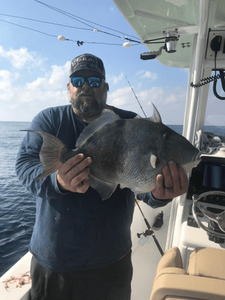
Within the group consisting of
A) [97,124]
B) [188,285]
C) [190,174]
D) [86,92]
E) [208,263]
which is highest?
[86,92]

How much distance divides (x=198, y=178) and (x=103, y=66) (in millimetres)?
2020

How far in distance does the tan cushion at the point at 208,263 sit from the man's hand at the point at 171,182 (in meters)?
0.64

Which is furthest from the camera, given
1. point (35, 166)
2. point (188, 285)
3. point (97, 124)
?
point (35, 166)

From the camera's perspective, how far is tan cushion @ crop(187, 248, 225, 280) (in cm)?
149

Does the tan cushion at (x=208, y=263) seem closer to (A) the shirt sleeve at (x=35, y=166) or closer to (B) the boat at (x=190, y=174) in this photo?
(B) the boat at (x=190, y=174)

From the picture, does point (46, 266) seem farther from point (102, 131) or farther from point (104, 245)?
point (102, 131)

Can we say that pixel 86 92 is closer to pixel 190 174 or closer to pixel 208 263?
pixel 208 263

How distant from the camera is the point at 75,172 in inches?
49.8

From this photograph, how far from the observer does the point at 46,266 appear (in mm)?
1724

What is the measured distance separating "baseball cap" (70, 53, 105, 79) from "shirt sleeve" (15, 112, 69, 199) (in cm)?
54

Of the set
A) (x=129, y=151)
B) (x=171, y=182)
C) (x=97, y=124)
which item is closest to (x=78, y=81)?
(x=97, y=124)

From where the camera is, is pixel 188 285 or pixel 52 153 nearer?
pixel 188 285

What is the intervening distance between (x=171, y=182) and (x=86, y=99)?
44.2 inches

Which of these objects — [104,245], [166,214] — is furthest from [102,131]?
[166,214]
